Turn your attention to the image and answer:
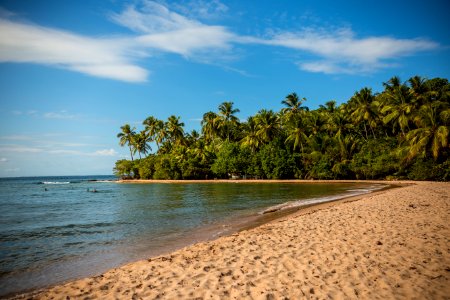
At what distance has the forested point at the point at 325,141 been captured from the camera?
121 ft

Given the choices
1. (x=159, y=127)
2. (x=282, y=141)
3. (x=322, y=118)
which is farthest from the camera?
→ (x=159, y=127)

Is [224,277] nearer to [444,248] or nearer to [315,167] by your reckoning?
[444,248]

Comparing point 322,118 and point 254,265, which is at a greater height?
point 322,118

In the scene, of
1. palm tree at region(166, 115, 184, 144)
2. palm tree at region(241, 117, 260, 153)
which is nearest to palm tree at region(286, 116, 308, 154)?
palm tree at region(241, 117, 260, 153)

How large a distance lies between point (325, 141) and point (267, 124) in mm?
11860

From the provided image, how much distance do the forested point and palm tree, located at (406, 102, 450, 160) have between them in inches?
3.9

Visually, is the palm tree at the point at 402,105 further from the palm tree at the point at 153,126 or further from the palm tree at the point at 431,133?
the palm tree at the point at 153,126

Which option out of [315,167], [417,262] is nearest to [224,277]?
[417,262]

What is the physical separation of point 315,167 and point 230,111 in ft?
81.0

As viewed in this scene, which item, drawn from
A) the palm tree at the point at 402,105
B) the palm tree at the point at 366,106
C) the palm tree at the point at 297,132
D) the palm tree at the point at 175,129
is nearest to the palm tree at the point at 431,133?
the palm tree at the point at 402,105

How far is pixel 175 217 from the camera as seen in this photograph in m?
16.1

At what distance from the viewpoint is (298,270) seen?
6184 millimetres

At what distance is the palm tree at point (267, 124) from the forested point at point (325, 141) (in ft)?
0.69

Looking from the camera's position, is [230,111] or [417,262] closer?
[417,262]
